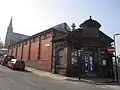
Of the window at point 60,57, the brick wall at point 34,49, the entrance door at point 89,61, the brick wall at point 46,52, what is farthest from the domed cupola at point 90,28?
the brick wall at point 34,49

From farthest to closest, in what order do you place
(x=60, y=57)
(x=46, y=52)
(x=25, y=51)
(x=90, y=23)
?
(x=25, y=51)
(x=46, y=52)
(x=60, y=57)
(x=90, y=23)

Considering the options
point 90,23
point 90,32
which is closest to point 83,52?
point 90,32

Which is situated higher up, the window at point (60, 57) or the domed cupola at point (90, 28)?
the domed cupola at point (90, 28)

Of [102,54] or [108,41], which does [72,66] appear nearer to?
[102,54]

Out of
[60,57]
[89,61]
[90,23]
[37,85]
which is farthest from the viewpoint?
[60,57]

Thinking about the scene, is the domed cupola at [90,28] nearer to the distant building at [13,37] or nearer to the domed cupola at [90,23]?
the domed cupola at [90,23]

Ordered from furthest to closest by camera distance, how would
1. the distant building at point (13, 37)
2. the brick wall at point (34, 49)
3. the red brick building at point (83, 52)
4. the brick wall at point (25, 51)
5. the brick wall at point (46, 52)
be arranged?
the distant building at point (13, 37) → the brick wall at point (25, 51) → the brick wall at point (34, 49) → the brick wall at point (46, 52) → the red brick building at point (83, 52)

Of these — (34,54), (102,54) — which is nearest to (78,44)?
(102,54)

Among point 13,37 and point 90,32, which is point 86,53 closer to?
point 90,32

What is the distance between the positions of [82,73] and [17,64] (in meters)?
10.9

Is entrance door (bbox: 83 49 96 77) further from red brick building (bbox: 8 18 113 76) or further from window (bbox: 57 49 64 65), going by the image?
window (bbox: 57 49 64 65)

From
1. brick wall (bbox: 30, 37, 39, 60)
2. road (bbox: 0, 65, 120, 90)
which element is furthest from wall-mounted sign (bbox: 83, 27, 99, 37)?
brick wall (bbox: 30, 37, 39, 60)

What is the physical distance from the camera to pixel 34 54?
3259cm

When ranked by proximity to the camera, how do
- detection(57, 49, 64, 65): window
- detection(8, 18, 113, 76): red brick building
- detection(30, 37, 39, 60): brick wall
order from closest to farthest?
detection(8, 18, 113, 76): red brick building, detection(57, 49, 64, 65): window, detection(30, 37, 39, 60): brick wall
